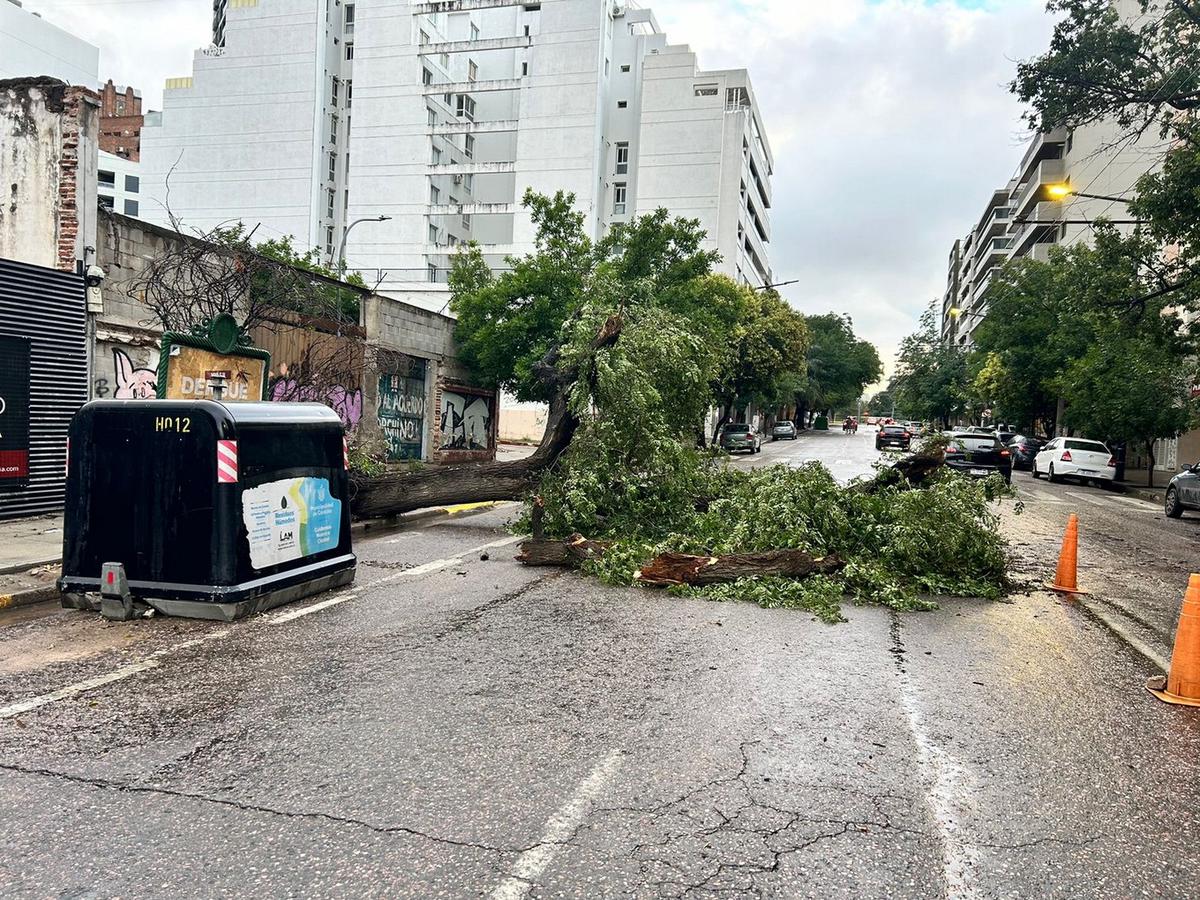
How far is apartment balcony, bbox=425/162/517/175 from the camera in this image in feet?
172

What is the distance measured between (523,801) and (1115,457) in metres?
31.8

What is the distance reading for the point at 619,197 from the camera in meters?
61.1

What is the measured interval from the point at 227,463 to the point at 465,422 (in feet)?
63.9

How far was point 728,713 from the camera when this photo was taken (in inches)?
194

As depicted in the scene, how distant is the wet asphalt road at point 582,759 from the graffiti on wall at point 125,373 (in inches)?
280

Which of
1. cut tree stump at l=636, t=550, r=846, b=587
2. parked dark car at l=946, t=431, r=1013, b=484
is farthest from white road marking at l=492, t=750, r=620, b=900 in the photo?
parked dark car at l=946, t=431, r=1013, b=484

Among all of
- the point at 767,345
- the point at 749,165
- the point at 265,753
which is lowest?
the point at 265,753

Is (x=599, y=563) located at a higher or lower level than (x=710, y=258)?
lower

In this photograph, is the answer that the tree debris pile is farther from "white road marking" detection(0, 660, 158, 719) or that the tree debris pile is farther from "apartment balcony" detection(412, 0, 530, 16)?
→ "apartment balcony" detection(412, 0, 530, 16)

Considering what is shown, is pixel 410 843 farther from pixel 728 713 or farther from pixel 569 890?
pixel 728 713

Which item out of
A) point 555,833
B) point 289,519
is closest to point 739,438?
point 289,519

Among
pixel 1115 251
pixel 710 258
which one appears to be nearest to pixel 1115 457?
pixel 1115 251

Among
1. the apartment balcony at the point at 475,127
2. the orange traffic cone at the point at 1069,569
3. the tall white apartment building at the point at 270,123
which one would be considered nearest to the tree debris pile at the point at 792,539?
the orange traffic cone at the point at 1069,569

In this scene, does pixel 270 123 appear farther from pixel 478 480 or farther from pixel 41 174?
pixel 478 480
